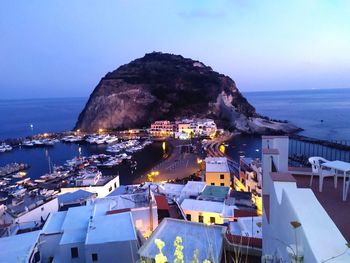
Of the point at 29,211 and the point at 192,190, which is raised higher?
the point at 29,211

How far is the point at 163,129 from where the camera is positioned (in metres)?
64.2

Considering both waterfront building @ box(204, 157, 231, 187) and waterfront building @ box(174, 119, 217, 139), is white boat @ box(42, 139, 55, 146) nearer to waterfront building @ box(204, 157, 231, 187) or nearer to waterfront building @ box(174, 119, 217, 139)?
waterfront building @ box(174, 119, 217, 139)

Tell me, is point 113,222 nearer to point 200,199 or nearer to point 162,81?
point 200,199

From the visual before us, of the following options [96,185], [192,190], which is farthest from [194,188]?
[96,185]

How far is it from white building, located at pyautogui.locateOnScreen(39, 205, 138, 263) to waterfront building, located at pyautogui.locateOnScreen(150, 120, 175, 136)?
53063 mm

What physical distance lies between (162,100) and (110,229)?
72.7 metres

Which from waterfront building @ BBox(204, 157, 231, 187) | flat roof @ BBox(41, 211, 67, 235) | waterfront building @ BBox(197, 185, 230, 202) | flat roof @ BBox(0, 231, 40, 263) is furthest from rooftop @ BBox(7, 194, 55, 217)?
waterfront building @ BBox(204, 157, 231, 187)

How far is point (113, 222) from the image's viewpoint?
8586 mm

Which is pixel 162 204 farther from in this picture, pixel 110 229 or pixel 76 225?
pixel 110 229

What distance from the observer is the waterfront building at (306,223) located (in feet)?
6.08

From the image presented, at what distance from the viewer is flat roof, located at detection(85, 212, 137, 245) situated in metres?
7.49

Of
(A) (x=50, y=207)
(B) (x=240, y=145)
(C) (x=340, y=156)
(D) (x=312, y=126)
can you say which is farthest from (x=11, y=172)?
(D) (x=312, y=126)

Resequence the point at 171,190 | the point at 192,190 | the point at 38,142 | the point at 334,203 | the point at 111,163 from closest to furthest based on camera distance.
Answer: the point at 334,203
the point at 192,190
the point at 171,190
the point at 111,163
the point at 38,142

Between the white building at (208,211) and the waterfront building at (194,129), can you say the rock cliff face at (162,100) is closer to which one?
the waterfront building at (194,129)
